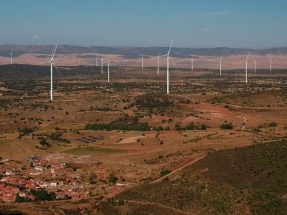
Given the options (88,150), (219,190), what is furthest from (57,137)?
(219,190)

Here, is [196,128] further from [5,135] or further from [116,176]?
[116,176]

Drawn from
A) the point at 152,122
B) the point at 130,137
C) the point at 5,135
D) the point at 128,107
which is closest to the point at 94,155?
the point at 130,137

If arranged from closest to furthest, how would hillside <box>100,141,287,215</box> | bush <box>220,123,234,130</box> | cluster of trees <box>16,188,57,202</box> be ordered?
hillside <box>100,141,287,215</box>, cluster of trees <box>16,188,57,202</box>, bush <box>220,123,234,130</box>

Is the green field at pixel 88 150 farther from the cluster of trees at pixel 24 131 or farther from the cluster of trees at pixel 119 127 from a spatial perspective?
the cluster of trees at pixel 119 127

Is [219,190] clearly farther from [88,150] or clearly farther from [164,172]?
[88,150]

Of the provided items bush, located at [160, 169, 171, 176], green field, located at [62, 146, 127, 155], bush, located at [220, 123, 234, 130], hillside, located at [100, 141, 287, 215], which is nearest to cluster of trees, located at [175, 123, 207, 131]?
bush, located at [220, 123, 234, 130]

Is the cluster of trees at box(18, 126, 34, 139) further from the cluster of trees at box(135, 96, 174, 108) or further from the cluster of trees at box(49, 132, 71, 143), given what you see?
the cluster of trees at box(135, 96, 174, 108)

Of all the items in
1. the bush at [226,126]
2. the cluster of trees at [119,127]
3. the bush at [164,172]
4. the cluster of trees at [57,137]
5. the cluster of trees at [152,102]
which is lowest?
the cluster of trees at [57,137]

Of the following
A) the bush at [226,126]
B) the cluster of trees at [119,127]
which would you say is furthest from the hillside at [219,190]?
the cluster of trees at [119,127]
